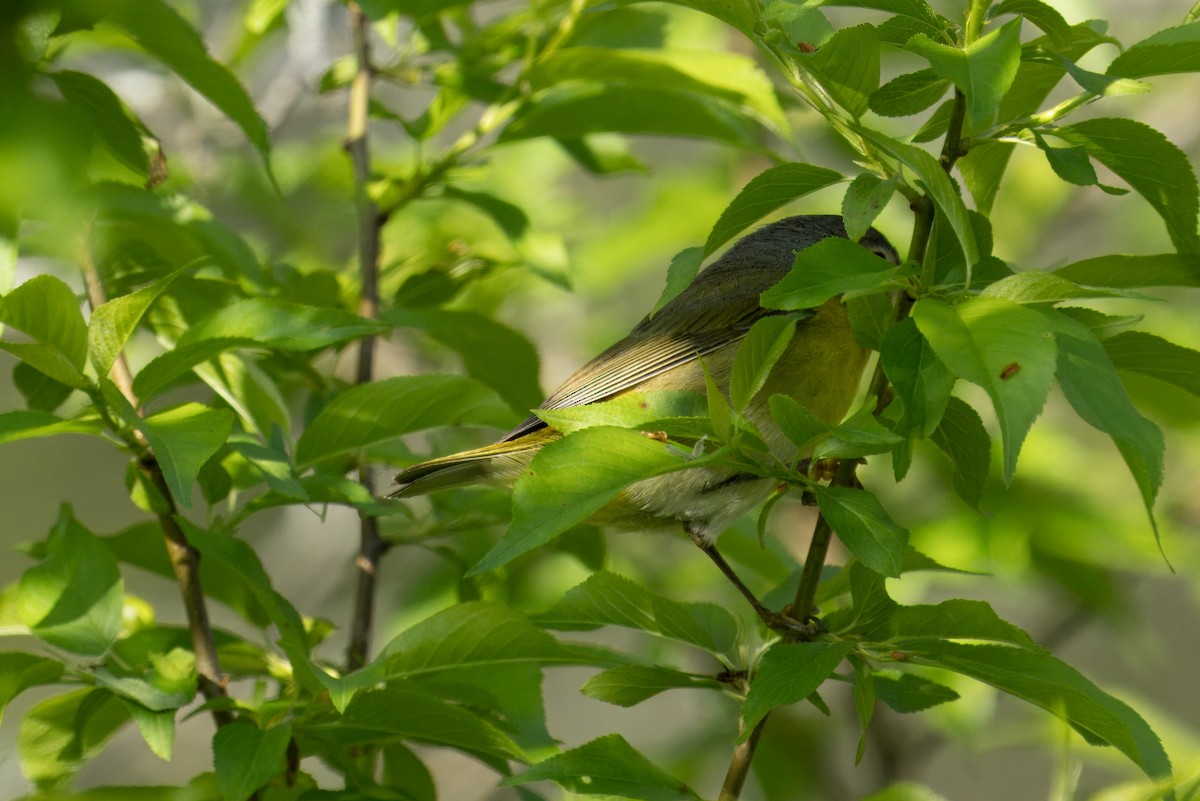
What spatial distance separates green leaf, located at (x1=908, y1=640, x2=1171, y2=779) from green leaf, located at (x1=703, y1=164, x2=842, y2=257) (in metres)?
0.69

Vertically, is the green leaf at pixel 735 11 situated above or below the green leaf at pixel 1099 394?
above

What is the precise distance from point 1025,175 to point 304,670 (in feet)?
12.7

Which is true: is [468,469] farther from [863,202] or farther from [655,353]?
[863,202]

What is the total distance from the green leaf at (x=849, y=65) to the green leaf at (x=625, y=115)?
105 cm

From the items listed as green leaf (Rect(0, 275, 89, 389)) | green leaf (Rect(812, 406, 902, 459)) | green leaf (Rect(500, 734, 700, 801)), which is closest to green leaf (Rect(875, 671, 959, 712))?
green leaf (Rect(500, 734, 700, 801))

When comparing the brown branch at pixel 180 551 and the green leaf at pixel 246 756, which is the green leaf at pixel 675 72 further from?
the green leaf at pixel 246 756

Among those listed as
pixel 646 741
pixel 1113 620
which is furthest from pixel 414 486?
pixel 646 741

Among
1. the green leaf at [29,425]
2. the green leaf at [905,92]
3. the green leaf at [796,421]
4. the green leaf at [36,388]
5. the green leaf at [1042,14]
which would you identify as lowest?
the green leaf at [36,388]

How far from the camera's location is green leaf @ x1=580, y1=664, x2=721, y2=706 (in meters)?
2.03

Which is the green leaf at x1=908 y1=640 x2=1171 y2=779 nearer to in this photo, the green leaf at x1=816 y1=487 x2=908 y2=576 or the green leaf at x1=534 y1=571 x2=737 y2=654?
the green leaf at x1=816 y1=487 x2=908 y2=576

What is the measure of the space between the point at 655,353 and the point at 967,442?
1619 millimetres

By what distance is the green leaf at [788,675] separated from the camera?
1.67m

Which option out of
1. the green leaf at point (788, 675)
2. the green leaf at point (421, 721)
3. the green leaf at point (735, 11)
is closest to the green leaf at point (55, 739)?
the green leaf at point (421, 721)

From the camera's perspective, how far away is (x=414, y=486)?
294 centimetres
